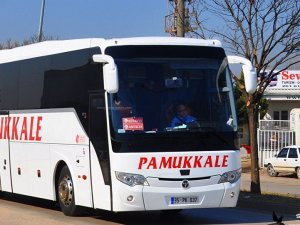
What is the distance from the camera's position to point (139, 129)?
10.9 m

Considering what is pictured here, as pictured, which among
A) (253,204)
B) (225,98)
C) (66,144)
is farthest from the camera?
(253,204)

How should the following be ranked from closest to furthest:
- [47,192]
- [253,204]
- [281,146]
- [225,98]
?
1. [225,98]
2. [47,192]
3. [253,204]
4. [281,146]

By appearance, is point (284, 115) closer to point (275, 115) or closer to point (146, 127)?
point (275, 115)

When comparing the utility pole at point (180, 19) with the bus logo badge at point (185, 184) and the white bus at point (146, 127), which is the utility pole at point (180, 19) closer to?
the white bus at point (146, 127)

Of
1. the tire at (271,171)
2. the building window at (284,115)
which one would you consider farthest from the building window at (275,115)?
the tire at (271,171)

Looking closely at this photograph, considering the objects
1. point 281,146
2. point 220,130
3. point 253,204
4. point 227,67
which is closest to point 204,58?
point 227,67

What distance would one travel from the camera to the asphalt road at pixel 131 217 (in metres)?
12.1

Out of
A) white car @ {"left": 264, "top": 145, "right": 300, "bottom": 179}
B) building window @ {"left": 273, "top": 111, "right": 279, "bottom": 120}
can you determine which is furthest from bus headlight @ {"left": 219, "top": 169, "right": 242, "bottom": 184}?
building window @ {"left": 273, "top": 111, "right": 279, "bottom": 120}

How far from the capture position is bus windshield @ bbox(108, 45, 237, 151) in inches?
429

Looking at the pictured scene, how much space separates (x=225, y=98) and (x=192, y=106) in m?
0.69

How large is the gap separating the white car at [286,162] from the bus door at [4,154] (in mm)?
20127

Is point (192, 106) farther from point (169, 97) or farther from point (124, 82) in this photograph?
point (124, 82)

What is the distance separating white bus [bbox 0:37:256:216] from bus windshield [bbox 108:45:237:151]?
2 centimetres

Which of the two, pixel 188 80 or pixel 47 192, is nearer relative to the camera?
pixel 188 80
